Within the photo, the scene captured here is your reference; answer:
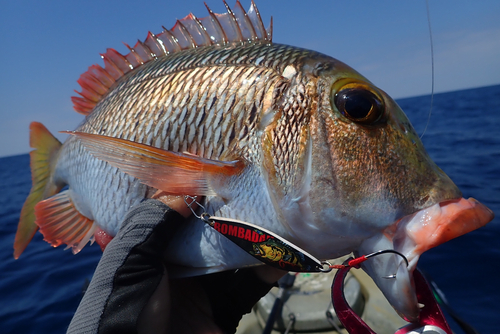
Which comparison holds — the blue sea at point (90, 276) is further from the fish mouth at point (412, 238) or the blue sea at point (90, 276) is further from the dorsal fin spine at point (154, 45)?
the dorsal fin spine at point (154, 45)

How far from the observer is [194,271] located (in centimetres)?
154

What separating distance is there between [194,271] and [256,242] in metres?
0.47

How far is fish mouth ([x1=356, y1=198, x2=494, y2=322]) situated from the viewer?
104 centimetres

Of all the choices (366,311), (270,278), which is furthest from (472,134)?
(270,278)

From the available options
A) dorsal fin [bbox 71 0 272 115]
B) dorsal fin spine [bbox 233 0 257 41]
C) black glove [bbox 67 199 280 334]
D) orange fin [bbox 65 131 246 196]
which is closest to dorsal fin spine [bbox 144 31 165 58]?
dorsal fin [bbox 71 0 272 115]

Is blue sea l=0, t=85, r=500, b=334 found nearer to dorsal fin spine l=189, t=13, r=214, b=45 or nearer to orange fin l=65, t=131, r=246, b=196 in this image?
orange fin l=65, t=131, r=246, b=196

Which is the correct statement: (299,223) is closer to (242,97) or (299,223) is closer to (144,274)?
(242,97)

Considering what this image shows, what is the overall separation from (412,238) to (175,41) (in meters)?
1.67

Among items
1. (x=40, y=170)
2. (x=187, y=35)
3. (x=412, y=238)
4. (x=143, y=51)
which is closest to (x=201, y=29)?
(x=187, y=35)

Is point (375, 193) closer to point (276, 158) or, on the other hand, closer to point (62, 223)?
point (276, 158)

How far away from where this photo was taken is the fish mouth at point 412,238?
104cm

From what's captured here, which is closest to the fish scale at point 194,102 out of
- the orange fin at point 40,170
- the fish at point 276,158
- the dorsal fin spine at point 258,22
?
the fish at point 276,158

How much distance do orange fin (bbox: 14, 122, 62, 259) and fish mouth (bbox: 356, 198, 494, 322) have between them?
239 cm

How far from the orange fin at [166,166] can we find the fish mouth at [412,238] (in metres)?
0.61
